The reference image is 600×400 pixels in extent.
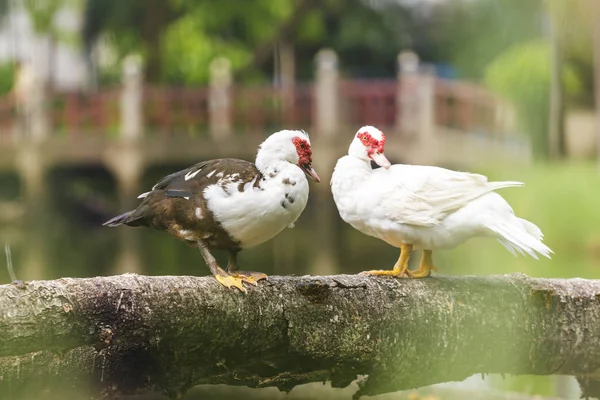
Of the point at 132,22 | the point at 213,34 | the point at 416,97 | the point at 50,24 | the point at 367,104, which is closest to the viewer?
the point at 416,97

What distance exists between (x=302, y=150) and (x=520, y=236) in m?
0.43

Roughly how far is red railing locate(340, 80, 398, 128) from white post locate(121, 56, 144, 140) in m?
2.04

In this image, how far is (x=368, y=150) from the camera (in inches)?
77.0

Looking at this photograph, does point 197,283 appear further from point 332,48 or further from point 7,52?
point 7,52

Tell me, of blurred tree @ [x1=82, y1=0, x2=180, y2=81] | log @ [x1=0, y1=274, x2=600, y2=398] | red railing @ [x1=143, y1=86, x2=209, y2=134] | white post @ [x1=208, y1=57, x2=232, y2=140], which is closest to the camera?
log @ [x1=0, y1=274, x2=600, y2=398]

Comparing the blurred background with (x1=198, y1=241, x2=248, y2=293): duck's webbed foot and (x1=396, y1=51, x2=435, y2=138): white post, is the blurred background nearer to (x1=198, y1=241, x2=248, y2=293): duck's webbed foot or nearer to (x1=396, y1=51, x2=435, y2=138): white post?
(x1=396, y1=51, x2=435, y2=138): white post

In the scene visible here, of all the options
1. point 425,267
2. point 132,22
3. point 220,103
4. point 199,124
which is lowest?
point 199,124

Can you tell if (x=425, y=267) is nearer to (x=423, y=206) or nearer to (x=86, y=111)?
(x=423, y=206)

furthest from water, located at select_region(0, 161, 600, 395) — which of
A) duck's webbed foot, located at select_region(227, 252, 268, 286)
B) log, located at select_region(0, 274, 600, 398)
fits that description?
duck's webbed foot, located at select_region(227, 252, 268, 286)

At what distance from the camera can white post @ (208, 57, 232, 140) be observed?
10.2 meters

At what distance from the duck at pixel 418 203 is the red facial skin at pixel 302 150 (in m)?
0.14

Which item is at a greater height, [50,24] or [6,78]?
[50,24]

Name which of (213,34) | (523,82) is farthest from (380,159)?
(213,34)

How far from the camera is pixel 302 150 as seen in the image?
1837 millimetres
